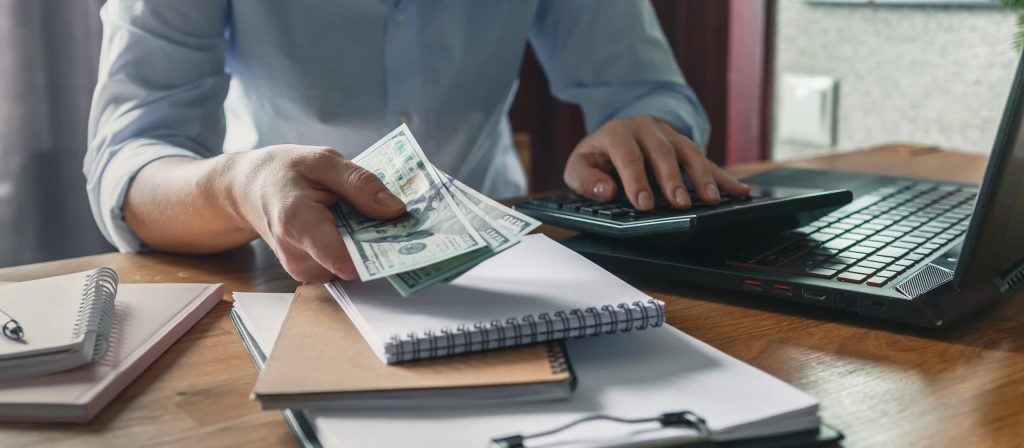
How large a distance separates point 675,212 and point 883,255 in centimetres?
16

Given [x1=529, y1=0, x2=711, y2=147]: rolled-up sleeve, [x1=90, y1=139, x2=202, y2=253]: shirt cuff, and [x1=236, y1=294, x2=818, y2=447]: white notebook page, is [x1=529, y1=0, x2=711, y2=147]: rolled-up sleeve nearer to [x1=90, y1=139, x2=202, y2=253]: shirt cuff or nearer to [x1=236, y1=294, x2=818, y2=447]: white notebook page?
[x1=90, y1=139, x2=202, y2=253]: shirt cuff

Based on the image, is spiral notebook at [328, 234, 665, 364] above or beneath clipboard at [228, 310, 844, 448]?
above

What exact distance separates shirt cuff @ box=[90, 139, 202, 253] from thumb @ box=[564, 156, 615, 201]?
0.38 metres

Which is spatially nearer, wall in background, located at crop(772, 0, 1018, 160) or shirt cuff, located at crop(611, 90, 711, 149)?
shirt cuff, located at crop(611, 90, 711, 149)

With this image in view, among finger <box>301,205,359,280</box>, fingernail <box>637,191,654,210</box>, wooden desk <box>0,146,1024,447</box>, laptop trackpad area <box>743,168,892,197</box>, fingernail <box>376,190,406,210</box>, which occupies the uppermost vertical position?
fingernail <box>376,190,406,210</box>

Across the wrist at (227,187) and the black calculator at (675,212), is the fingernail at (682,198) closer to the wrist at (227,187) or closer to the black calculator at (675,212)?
the black calculator at (675,212)

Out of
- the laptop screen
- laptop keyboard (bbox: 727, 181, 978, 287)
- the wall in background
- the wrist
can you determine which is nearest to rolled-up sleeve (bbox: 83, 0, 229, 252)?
the wrist

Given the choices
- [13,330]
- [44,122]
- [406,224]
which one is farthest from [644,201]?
[44,122]

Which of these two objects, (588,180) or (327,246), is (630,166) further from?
(327,246)

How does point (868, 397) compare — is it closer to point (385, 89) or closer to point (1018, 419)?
point (1018, 419)

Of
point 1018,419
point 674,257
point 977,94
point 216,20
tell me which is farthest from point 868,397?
point 977,94

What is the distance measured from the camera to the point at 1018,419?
0.49m

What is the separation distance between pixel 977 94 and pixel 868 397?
1.57 meters

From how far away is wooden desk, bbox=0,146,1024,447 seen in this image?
1.60 ft
